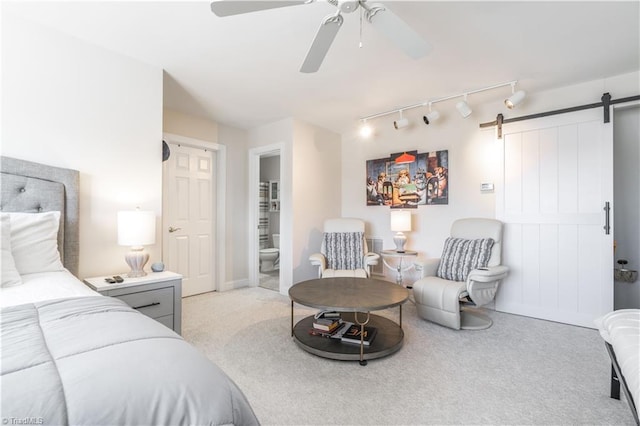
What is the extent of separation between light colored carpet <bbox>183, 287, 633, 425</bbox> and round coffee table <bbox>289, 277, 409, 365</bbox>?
0.08 meters

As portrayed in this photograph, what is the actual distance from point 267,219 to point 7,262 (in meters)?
4.63

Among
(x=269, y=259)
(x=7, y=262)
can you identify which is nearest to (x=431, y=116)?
(x=269, y=259)

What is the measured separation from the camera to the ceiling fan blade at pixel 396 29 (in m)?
1.54

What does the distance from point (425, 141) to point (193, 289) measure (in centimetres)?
372

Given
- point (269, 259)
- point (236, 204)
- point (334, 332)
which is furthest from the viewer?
point (269, 259)

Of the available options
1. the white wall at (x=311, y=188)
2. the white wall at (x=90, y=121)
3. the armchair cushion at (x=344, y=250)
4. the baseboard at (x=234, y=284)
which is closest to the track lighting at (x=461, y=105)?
the white wall at (x=311, y=188)

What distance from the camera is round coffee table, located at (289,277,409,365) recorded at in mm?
2234

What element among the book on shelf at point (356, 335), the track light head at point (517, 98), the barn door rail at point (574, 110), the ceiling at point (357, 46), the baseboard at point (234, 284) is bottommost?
the baseboard at point (234, 284)

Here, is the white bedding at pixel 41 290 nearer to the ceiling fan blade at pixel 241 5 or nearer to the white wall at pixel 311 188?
the ceiling fan blade at pixel 241 5

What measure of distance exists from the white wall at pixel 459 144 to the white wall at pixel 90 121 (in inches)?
119

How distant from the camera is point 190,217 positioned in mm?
4133

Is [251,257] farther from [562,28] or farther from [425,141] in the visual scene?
[562,28]

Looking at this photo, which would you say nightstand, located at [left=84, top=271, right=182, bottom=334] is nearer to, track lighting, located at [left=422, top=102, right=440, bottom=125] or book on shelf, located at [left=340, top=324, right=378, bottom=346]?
book on shelf, located at [left=340, top=324, right=378, bottom=346]

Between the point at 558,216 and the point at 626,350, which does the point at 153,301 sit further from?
the point at 558,216
